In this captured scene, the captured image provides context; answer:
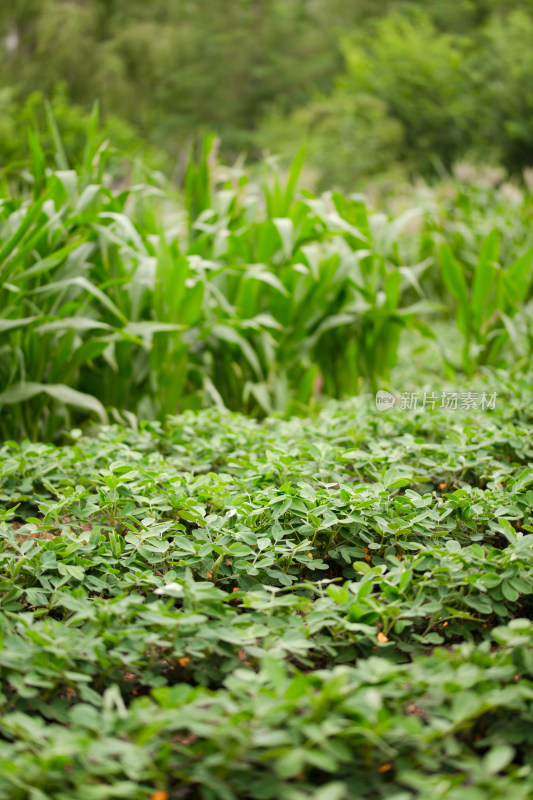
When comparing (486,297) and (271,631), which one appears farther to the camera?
(486,297)

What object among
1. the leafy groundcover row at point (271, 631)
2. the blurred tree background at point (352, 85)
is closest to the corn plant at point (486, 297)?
the leafy groundcover row at point (271, 631)

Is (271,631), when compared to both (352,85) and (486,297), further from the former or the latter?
(352,85)

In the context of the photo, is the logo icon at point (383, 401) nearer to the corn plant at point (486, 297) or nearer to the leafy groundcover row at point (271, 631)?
→ the leafy groundcover row at point (271, 631)

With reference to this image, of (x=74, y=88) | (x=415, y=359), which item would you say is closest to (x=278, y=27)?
(x=74, y=88)

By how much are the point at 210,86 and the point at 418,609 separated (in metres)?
21.6

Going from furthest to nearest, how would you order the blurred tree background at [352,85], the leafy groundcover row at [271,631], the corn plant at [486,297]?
the blurred tree background at [352,85]
the corn plant at [486,297]
the leafy groundcover row at [271,631]

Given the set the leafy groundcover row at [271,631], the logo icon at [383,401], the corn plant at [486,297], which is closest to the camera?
the leafy groundcover row at [271,631]

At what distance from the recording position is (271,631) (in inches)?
34.3

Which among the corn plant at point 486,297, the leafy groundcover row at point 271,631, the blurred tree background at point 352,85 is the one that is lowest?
the corn plant at point 486,297

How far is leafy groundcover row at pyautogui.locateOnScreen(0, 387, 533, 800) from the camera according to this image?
675 millimetres

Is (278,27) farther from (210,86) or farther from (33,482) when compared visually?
(33,482)

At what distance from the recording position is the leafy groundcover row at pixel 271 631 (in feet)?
2.22

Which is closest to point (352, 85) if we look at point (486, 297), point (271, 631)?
point (486, 297)

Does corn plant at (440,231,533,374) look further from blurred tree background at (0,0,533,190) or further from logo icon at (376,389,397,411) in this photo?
blurred tree background at (0,0,533,190)
